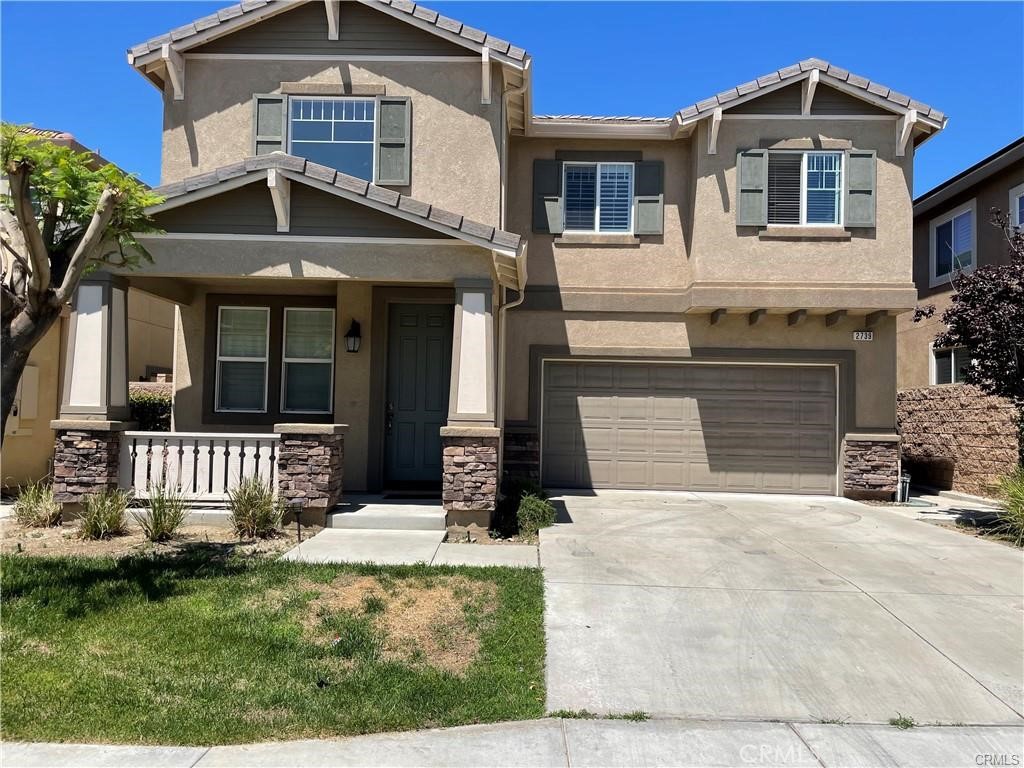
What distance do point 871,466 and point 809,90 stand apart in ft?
20.9

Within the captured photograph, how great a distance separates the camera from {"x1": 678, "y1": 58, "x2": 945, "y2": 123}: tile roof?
1156cm

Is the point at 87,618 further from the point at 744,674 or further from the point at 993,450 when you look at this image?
the point at 993,450

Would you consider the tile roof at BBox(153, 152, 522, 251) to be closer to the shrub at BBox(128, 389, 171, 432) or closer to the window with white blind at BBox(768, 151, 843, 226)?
the shrub at BBox(128, 389, 171, 432)

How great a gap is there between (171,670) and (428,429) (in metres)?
6.46

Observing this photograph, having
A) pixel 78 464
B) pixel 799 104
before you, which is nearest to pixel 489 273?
pixel 78 464

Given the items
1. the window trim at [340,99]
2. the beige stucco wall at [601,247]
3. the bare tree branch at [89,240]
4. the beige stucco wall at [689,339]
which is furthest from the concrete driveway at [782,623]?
the window trim at [340,99]

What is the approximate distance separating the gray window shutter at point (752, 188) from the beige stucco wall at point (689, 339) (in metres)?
1.66

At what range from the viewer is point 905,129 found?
11.6 meters

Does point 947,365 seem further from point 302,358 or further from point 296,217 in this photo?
point 296,217

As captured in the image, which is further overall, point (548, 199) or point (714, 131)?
point (548, 199)

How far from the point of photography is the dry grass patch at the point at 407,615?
16.2 feet

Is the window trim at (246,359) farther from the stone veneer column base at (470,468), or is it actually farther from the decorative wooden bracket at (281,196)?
the stone veneer column base at (470,468)

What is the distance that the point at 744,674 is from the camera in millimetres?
4738

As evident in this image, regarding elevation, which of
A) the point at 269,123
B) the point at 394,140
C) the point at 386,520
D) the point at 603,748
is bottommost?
the point at 603,748
